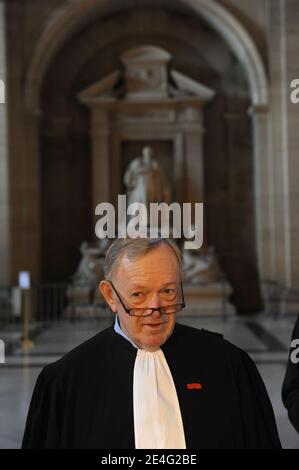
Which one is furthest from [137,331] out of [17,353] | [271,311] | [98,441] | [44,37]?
[44,37]

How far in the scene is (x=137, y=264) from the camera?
2023 millimetres

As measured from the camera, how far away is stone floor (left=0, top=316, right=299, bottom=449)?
5.52m

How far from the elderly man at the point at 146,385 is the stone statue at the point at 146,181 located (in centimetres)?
1202

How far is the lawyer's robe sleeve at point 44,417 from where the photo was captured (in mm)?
2059

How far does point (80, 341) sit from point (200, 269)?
4.22 meters

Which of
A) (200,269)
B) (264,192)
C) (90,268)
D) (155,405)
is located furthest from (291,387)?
(264,192)

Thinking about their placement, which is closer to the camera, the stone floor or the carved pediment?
the stone floor

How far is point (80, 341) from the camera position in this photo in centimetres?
1026

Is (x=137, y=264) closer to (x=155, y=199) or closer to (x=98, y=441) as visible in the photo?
(x=98, y=441)

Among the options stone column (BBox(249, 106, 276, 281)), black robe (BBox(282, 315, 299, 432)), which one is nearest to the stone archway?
stone column (BBox(249, 106, 276, 281))

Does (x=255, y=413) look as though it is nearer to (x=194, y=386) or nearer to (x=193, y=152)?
(x=194, y=386)

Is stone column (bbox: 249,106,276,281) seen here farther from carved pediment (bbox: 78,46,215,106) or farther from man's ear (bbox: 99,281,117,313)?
man's ear (bbox: 99,281,117,313)

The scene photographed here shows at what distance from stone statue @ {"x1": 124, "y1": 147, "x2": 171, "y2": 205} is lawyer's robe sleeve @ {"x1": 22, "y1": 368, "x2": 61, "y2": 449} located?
12047 mm
